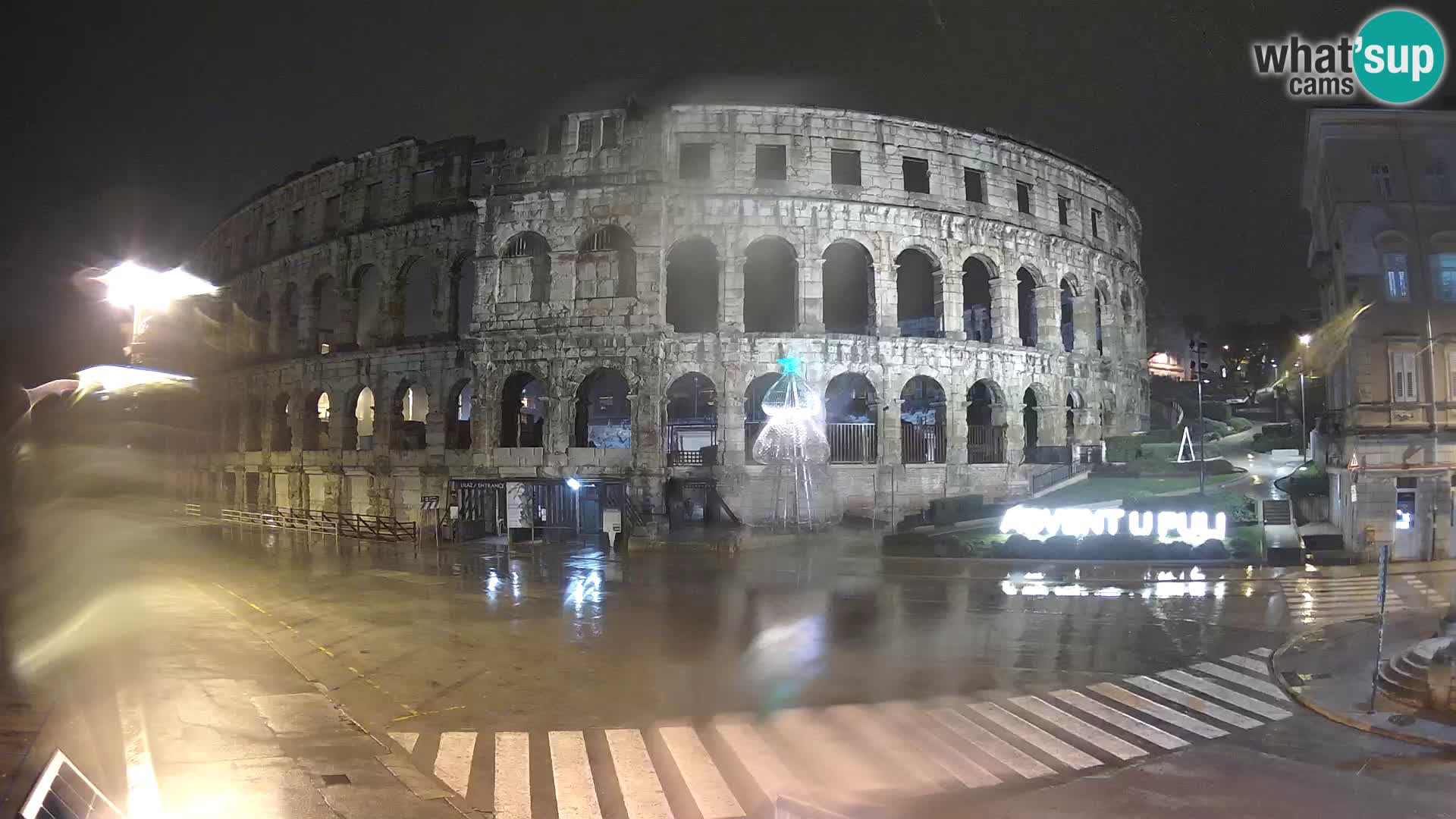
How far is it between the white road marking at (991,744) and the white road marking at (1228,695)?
420 centimetres

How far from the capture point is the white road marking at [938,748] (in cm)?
966

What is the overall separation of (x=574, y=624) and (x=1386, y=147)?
31.2 metres

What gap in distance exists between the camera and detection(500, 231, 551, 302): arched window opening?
35.7 metres

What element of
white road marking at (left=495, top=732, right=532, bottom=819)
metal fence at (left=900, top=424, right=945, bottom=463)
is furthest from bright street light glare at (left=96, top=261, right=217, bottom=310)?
metal fence at (left=900, top=424, right=945, bottom=463)

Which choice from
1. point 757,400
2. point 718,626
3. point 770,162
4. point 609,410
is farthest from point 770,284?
point 718,626

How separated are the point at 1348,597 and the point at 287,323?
154 ft

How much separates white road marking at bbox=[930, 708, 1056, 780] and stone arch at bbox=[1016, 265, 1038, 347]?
29499 millimetres

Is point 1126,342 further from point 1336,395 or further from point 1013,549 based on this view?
point 1013,549

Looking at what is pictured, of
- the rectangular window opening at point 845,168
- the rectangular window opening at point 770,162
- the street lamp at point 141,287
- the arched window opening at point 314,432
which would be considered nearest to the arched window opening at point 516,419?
the arched window opening at point 314,432

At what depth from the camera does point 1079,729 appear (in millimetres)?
11352

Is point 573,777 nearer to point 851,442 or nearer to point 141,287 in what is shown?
point 141,287

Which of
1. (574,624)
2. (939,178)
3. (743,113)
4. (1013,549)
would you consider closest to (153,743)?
(574,624)

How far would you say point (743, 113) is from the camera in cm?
3466

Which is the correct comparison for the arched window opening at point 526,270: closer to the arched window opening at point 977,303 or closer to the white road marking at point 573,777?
the white road marking at point 573,777
